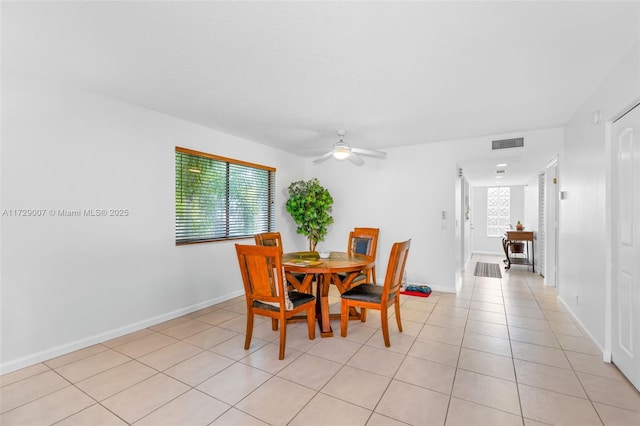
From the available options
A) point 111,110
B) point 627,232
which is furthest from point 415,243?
point 111,110

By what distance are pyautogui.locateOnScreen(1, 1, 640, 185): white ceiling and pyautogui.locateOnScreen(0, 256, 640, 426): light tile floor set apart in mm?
2469

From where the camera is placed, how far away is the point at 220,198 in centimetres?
431

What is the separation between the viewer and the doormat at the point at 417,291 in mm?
4534

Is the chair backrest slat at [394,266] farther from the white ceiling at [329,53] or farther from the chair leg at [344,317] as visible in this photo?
the white ceiling at [329,53]

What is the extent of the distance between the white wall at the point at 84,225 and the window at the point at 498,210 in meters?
9.24

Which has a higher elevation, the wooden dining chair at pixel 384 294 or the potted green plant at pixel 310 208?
the potted green plant at pixel 310 208

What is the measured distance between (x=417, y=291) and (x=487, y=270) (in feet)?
10.2

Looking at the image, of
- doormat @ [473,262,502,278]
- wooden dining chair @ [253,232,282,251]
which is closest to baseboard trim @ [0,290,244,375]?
wooden dining chair @ [253,232,282,251]

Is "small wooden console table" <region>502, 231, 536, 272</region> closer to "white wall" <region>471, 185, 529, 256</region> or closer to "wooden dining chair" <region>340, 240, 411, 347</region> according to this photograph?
"white wall" <region>471, 185, 529, 256</region>

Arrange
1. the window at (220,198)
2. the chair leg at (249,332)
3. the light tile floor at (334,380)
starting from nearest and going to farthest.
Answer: the light tile floor at (334,380)
the chair leg at (249,332)
the window at (220,198)

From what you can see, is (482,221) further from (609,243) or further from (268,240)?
(268,240)

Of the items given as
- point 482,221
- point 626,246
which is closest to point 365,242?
point 626,246

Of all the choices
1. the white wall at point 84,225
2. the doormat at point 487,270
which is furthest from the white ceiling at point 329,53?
the doormat at point 487,270

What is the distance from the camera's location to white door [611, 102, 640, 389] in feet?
6.85
